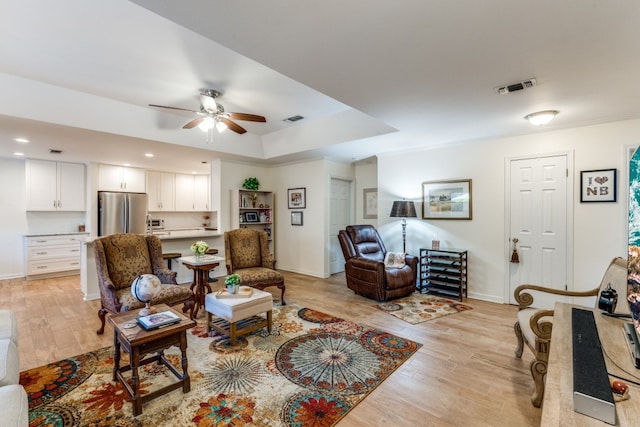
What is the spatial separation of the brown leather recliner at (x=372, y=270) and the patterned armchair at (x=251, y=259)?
3.71 ft

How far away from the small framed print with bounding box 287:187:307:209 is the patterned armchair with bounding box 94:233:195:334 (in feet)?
9.56

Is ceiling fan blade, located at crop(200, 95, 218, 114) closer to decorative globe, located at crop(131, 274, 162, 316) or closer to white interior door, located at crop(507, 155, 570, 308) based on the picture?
decorative globe, located at crop(131, 274, 162, 316)

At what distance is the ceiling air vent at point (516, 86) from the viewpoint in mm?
2353

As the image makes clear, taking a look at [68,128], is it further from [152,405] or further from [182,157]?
[152,405]

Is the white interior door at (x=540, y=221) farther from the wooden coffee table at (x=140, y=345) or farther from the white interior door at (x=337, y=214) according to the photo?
the wooden coffee table at (x=140, y=345)

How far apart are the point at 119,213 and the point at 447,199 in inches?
246

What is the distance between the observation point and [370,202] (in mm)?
6219

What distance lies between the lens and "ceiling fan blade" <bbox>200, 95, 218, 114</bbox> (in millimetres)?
3191

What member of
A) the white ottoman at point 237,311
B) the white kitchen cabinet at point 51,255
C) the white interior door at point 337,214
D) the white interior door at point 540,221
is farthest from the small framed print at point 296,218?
the white kitchen cabinet at point 51,255

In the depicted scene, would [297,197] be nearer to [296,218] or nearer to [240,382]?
[296,218]

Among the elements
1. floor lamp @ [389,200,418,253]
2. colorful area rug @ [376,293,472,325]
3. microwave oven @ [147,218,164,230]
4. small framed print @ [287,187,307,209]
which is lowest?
colorful area rug @ [376,293,472,325]

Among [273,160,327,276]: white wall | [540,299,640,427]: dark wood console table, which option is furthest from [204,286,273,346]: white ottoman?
[273,160,327,276]: white wall

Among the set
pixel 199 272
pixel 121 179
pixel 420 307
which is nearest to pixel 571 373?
pixel 420 307

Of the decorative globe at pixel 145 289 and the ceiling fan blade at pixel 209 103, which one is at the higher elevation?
the ceiling fan blade at pixel 209 103
